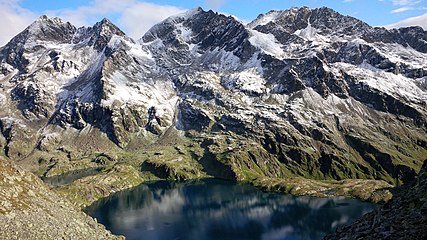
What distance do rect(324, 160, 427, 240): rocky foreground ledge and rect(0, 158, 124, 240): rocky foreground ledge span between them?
182ft

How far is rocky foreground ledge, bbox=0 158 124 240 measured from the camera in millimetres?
79625

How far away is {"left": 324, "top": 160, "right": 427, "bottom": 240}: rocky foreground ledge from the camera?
41.7 m

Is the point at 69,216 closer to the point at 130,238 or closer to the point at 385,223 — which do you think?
the point at 385,223

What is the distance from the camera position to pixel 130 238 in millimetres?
198250

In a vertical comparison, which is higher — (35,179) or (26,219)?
(35,179)

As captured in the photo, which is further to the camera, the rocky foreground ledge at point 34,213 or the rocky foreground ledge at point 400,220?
the rocky foreground ledge at point 34,213

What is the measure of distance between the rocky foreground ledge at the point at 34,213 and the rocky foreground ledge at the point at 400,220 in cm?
5550

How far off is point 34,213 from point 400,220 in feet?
231

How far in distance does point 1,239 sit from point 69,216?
2462cm

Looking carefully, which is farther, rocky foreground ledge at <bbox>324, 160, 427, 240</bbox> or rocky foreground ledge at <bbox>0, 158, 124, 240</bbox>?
rocky foreground ledge at <bbox>0, 158, 124, 240</bbox>

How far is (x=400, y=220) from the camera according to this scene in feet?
150

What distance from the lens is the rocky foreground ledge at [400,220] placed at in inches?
1641

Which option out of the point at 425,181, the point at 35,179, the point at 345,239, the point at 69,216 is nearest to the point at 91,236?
the point at 69,216

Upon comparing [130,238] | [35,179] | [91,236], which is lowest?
[130,238]
